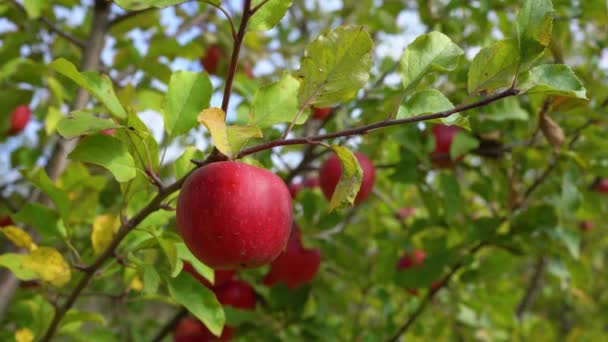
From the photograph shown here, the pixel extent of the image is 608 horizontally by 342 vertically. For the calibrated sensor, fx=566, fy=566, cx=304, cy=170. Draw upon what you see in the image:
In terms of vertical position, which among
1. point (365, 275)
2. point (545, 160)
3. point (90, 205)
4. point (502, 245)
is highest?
point (90, 205)

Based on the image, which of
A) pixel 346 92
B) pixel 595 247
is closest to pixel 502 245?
pixel 346 92

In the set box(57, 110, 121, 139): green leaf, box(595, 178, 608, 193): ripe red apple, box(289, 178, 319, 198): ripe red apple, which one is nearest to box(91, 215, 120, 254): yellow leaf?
box(57, 110, 121, 139): green leaf

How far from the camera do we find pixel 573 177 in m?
1.28

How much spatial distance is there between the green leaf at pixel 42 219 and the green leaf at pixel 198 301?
0.86 ft

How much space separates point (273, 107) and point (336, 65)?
0.16m

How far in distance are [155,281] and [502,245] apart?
3.06ft

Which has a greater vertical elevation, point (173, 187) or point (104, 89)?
point (104, 89)

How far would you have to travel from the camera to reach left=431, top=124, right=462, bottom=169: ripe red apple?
1.44 meters

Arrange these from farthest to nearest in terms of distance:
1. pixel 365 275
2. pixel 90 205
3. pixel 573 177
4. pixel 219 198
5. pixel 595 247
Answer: pixel 595 247 < pixel 365 275 < pixel 573 177 < pixel 90 205 < pixel 219 198

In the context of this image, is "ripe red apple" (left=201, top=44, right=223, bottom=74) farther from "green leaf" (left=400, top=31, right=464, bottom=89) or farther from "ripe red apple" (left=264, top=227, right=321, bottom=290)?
"green leaf" (left=400, top=31, right=464, bottom=89)

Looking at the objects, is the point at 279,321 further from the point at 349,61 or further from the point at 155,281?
the point at 349,61

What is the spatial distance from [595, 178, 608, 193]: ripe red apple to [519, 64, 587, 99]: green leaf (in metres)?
1.15

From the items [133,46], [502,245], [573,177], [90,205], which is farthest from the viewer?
[133,46]

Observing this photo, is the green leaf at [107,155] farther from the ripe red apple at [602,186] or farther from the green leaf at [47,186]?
the ripe red apple at [602,186]
